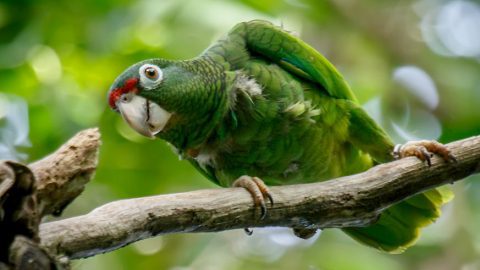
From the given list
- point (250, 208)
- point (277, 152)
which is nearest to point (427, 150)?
point (277, 152)

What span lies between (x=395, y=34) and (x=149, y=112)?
2.68 meters

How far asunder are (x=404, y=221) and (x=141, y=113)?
1.55 metres

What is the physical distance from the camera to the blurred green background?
151 inches

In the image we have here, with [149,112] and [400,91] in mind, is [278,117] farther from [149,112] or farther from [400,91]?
A: [400,91]

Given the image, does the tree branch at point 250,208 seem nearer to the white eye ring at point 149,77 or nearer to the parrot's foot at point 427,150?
the parrot's foot at point 427,150

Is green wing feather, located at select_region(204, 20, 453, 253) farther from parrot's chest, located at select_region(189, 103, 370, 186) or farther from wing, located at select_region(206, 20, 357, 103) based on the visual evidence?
parrot's chest, located at select_region(189, 103, 370, 186)

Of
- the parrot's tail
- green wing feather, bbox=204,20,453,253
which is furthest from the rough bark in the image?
the parrot's tail

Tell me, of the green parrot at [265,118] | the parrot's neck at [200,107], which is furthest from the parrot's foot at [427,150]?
the parrot's neck at [200,107]

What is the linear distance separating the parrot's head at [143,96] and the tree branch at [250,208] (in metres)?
0.54

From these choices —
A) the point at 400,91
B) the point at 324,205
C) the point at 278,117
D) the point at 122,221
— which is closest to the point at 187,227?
the point at 122,221

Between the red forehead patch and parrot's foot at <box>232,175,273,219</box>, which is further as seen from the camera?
the red forehead patch

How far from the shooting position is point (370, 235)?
12.3ft

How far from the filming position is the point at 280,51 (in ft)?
11.5

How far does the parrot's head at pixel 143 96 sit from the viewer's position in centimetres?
298
